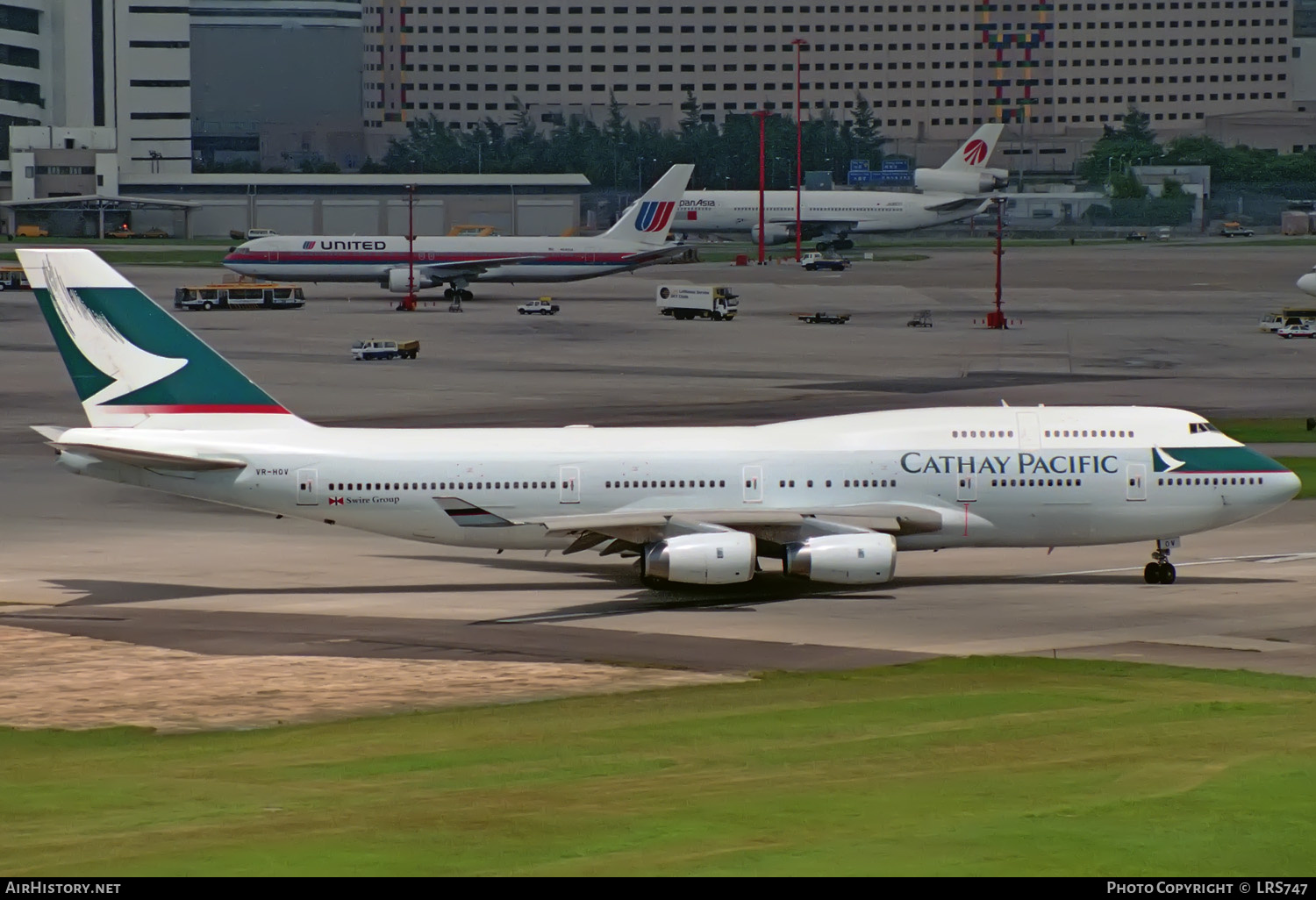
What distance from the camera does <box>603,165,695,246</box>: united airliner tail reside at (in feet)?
548

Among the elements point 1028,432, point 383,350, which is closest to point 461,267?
point 383,350

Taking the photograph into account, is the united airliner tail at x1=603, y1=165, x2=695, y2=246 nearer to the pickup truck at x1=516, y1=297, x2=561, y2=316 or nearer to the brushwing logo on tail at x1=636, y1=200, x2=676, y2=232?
the brushwing logo on tail at x1=636, y1=200, x2=676, y2=232

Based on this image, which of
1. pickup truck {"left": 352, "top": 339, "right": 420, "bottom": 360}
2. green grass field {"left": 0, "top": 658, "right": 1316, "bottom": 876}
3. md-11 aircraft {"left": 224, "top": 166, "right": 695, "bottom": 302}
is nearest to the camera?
green grass field {"left": 0, "top": 658, "right": 1316, "bottom": 876}

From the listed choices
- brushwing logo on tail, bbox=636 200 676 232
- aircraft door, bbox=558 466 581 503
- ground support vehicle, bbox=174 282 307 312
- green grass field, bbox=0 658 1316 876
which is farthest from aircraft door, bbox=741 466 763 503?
brushwing logo on tail, bbox=636 200 676 232

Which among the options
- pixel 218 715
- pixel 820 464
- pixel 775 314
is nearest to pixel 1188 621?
pixel 820 464

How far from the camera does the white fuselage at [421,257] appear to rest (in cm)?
16650

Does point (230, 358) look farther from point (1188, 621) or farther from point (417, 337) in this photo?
point (1188, 621)

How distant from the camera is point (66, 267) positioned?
48938 mm

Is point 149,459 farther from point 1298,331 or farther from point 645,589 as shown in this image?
point 1298,331

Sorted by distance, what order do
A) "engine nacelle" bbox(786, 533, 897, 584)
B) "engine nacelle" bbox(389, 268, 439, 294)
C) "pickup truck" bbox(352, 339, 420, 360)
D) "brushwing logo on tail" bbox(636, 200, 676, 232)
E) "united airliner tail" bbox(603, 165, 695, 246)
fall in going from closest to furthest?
"engine nacelle" bbox(786, 533, 897, 584), "pickup truck" bbox(352, 339, 420, 360), "engine nacelle" bbox(389, 268, 439, 294), "united airliner tail" bbox(603, 165, 695, 246), "brushwing logo on tail" bbox(636, 200, 676, 232)

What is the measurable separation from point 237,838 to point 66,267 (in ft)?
94.8

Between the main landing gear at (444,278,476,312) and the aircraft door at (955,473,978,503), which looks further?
the main landing gear at (444,278,476,312)

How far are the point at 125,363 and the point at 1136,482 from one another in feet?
84.9

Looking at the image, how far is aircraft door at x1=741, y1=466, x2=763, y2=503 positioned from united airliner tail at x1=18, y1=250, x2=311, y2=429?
11.8m
